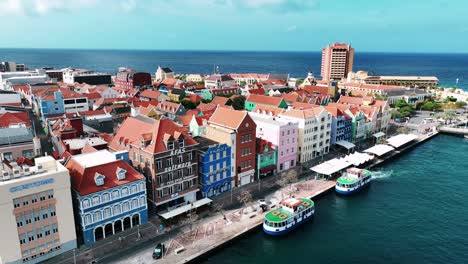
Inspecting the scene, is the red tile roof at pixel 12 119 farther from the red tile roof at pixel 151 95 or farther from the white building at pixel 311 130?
the white building at pixel 311 130

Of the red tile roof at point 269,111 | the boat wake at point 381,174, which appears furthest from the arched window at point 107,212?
the boat wake at point 381,174

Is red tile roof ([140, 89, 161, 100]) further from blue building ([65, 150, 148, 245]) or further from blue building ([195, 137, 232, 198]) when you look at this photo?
blue building ([65, 150, 148, 245])

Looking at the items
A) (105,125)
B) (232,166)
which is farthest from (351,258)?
(105,125)

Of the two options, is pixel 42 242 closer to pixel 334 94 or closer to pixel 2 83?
pixel 334 94

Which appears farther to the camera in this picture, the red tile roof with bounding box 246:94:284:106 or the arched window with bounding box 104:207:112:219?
the red tile roof with bounding box 246:94:284:106

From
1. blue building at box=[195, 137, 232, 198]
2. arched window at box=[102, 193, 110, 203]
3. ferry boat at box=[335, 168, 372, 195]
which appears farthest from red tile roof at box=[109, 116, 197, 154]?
ferry boat at box=[335, 168, 372, 195]

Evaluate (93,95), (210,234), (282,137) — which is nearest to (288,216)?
(210,234)
